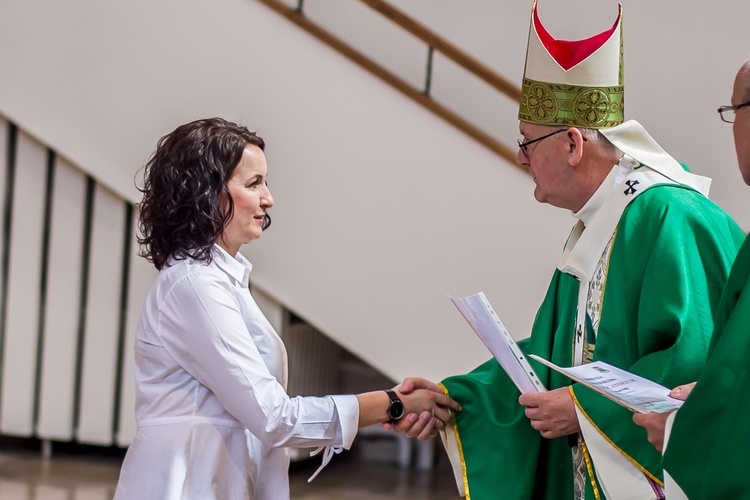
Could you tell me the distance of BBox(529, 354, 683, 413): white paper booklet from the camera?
6.08ft

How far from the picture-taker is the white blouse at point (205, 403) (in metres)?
2.24

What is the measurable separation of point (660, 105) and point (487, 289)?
1734 millimetres

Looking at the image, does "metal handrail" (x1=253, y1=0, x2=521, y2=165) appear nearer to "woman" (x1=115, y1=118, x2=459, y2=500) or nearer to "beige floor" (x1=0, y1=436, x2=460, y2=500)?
"beige floor" (x1=0, y1=436, x2=460, y2=500)

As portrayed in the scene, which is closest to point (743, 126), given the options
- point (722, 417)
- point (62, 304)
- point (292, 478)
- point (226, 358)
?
point (722, 417)

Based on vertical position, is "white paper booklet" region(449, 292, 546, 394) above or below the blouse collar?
below

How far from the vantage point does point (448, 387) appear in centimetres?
273

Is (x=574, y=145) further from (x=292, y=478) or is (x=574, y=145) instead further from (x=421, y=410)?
(x=292, y=478)

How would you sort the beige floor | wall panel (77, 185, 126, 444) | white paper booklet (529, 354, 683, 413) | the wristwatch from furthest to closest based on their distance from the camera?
wall panel (77, 185, 126, 444)
the beige floor
the wristwatch
white paper booklet (529, 354, 683, 413)

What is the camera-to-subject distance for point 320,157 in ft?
16.9

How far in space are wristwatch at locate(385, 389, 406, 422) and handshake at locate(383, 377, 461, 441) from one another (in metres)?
0.01

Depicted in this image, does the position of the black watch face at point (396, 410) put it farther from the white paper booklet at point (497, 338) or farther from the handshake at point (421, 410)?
the white paper booklet at point (497, 338)

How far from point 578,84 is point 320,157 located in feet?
9.12

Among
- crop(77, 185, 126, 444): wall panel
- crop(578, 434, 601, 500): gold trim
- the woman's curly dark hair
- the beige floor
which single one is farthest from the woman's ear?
crop(77, 185, 126, 444): wall panel

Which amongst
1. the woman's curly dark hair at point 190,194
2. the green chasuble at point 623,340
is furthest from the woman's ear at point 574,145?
the woman's curly dark hair at point 190,194
